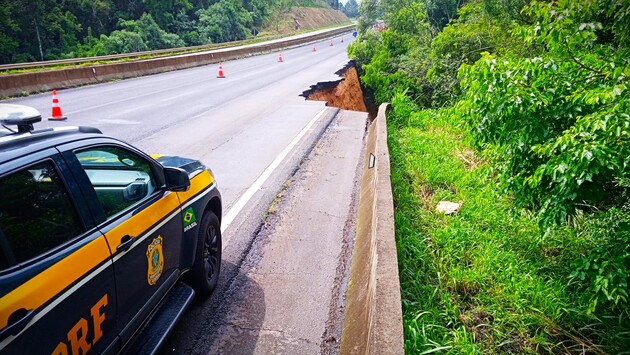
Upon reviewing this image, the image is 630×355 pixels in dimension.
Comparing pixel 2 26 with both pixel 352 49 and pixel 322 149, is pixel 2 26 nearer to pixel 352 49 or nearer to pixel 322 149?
pixel 352 49

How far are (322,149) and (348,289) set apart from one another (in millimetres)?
5189

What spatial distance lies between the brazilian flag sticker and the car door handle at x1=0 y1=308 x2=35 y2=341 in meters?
1.59

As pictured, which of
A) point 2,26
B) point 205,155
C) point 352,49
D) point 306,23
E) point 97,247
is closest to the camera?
point 97,247

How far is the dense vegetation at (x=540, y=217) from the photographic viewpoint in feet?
10.1

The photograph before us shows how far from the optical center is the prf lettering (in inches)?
78.5

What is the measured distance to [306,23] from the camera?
9225cm

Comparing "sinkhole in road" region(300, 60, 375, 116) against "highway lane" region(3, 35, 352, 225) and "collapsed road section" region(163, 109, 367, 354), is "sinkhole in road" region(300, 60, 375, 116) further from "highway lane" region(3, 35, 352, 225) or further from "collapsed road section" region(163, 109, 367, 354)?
"collapsed road section" region(163, 109, 367, 354)

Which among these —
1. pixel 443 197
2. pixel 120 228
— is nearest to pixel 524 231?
pixel 443 197

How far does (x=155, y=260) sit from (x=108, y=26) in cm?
5244

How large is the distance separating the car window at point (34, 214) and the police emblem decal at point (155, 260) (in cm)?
62

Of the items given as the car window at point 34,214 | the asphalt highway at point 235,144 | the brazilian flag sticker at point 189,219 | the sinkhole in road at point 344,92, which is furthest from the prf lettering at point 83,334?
the sinkhole in road at point 344,92

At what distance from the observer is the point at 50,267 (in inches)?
78.4

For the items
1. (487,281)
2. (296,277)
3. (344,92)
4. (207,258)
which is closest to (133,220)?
(207,258)

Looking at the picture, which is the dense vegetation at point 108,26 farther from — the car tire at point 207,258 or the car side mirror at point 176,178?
the car side mirror at point 176,178
